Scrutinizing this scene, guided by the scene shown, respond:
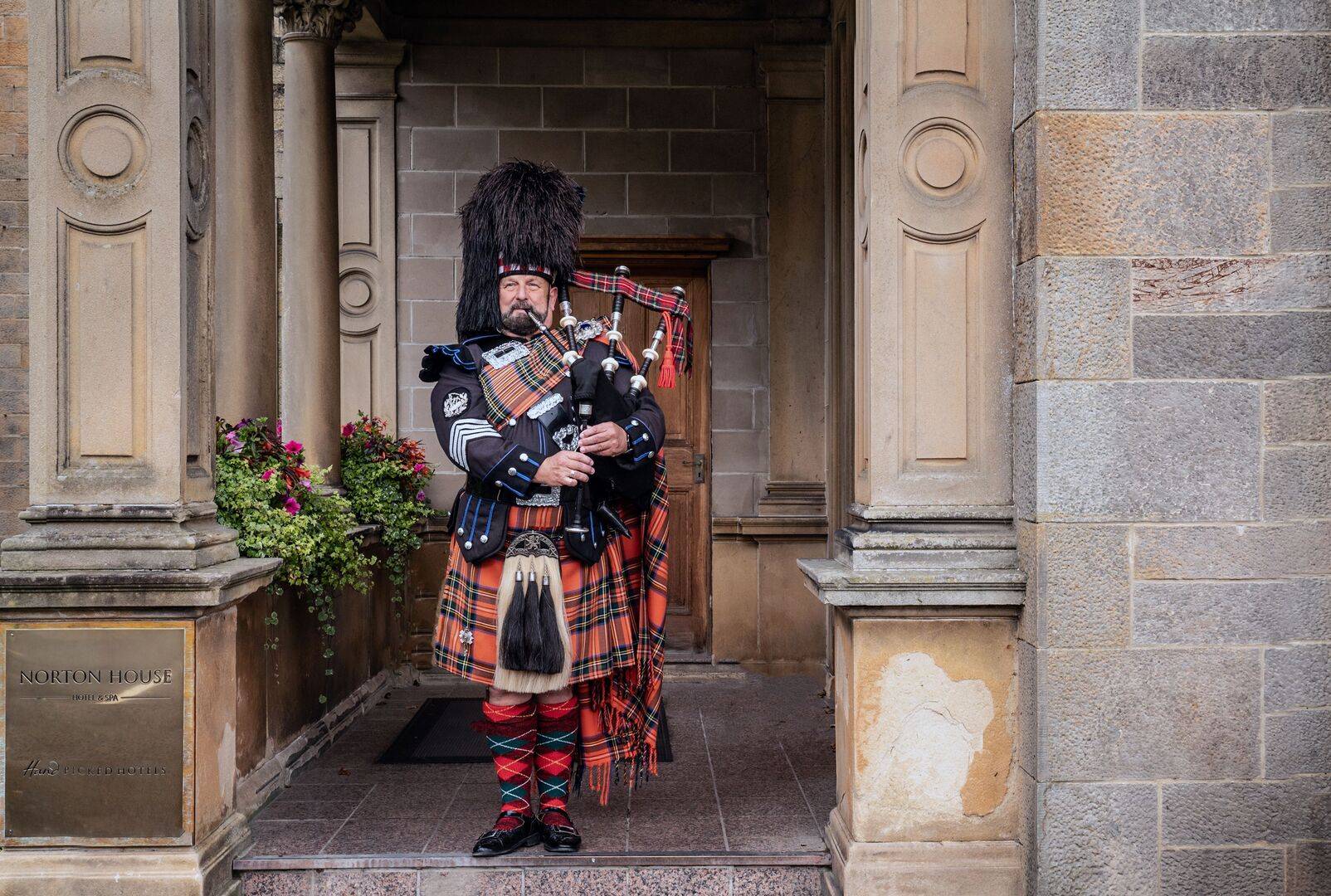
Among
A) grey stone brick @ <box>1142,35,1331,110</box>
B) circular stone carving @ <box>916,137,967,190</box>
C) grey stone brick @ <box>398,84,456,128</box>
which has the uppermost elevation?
grey stone brick @ <box>398,84,456,128</box>

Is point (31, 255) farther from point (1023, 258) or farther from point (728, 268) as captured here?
point (728, 268)

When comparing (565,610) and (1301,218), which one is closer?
(1301,218)

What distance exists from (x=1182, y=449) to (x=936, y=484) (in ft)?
2.21

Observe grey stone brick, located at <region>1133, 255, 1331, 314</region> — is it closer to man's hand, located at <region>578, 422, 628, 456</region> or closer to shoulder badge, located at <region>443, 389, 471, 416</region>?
man's hand, located at <region>578, 422, 628, 456</region>

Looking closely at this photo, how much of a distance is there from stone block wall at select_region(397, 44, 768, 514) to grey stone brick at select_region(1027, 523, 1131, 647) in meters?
3.10

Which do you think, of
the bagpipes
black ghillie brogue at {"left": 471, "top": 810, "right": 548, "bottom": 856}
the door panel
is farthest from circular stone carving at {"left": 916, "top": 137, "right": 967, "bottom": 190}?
the door panel

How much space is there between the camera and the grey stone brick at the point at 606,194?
5.99 meters

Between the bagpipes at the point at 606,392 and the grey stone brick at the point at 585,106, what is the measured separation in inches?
115

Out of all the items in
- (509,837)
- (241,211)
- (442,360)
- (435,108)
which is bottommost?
(509,837)

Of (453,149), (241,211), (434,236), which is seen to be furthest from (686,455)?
(241,211)

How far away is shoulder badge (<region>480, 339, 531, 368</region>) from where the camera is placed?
3.29m

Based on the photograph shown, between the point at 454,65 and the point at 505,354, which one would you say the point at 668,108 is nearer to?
the point at 454,65

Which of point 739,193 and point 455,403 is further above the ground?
point 739,193

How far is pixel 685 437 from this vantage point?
20.3ft
